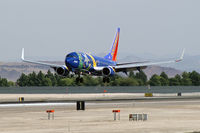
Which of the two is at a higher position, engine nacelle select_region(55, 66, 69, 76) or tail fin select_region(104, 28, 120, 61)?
tail fin select_region(104, 28, 120, 61)

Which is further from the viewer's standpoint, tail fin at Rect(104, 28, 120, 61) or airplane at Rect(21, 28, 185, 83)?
tail fin at Rect(104, 28, 120, 61)

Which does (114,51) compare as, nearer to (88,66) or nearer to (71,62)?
(88,66)

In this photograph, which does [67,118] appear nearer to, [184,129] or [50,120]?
[50,120]

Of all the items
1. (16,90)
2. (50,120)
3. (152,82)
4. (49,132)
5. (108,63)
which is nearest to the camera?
(49,132)

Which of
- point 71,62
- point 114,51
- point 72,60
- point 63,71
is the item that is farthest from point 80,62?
point 114,51

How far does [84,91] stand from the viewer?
403 ft

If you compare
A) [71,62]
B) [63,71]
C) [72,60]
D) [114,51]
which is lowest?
[63,71]

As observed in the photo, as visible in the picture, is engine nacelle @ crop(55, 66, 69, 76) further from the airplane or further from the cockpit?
the cockpit

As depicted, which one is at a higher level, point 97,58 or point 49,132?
point 97,58

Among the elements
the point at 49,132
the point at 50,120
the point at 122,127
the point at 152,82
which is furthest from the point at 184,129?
the point at 152,82

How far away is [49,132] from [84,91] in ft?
293

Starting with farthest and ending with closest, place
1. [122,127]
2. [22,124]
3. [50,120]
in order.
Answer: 1. [50,120]
2. [22,124]
3. [122,127]

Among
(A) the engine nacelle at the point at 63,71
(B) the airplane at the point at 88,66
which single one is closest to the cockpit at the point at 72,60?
(B) the airplane at the point at 88,66

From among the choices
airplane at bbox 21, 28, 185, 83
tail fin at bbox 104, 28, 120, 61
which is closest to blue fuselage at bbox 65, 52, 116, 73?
airplane at bbox 21, 28, 185, 83
